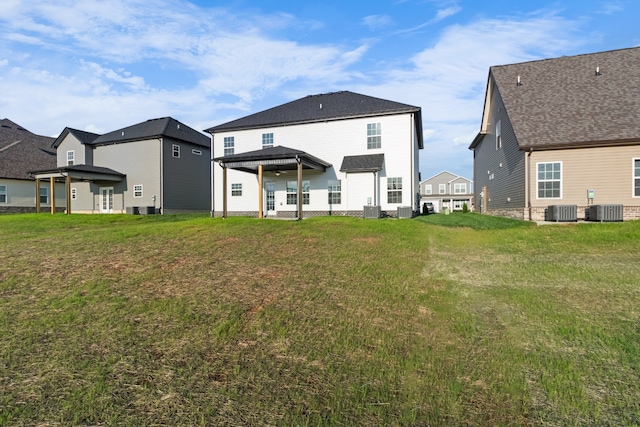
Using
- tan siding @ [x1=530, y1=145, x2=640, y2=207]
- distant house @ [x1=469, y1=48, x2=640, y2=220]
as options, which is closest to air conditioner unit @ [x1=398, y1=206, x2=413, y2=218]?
distant house @ [x1=469, y1=48, x2=640, y2=220]

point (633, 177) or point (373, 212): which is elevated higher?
point (633, 177)

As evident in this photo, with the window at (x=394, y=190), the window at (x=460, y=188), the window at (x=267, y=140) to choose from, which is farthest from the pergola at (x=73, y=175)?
the window at (x=460, y=188)

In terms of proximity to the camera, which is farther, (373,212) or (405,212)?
(405,212)

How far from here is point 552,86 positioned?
19672 millimetres

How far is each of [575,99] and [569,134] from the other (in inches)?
Answer: 126

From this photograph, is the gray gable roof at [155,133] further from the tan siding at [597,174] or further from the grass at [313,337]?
the tan siding at [597,174]

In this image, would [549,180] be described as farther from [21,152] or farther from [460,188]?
[460,188]

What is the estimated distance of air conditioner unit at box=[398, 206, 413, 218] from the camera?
19766mm

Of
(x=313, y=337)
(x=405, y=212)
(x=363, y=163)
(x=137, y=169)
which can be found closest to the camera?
(x=313, y=337)

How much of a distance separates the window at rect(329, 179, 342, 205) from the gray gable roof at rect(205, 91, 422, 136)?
3990 mm

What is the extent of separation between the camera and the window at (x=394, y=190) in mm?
20766

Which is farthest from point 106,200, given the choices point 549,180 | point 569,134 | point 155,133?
point 569,134

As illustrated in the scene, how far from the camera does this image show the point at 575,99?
18250 mm

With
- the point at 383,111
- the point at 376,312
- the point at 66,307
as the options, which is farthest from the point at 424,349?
the point at 383,111
